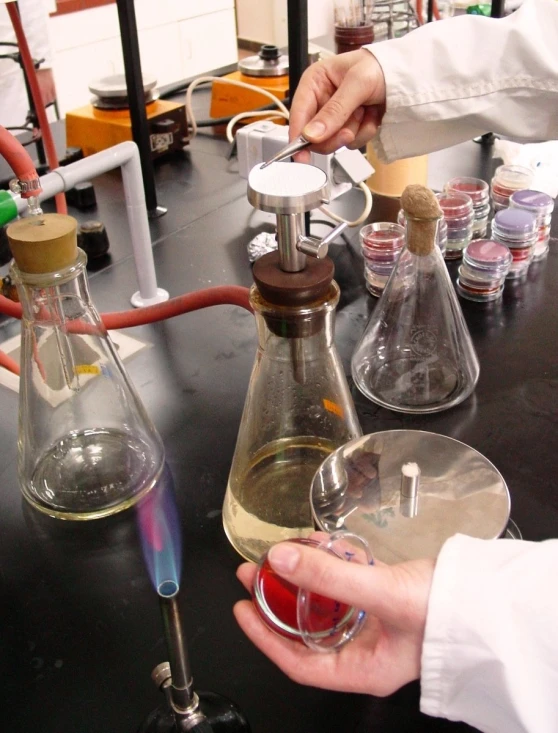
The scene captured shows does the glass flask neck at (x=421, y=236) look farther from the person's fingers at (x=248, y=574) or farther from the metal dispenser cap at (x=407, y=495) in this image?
the person's fingers at (x=248, y=574)

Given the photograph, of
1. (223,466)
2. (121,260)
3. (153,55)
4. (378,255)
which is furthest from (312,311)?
(153,55)

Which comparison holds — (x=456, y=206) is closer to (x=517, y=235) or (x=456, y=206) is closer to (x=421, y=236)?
(x=517, y=235)

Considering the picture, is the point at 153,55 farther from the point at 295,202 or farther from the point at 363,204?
the point at 295,202

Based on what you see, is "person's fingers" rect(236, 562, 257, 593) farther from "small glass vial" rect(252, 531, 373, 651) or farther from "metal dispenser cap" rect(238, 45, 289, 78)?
"metal dispenser cap" rect(238, 45, 289, 78)

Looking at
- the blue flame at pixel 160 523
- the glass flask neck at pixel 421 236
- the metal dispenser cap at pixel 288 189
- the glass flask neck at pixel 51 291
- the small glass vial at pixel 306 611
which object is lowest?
the blue flame at pixel 160 523

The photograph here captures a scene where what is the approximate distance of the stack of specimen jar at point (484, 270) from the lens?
0.79 m

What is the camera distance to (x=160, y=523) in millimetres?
528

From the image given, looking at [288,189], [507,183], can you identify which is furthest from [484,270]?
[288,189]

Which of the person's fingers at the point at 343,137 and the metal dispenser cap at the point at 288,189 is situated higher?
the metal dispenser cap at the point at 288,189

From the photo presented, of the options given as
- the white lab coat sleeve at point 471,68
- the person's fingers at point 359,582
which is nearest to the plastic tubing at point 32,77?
the white lab coat sleeve at point 471,68

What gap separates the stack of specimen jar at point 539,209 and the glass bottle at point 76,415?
0.57m

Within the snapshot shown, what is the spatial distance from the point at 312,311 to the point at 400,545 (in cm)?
15

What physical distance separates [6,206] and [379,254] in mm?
417

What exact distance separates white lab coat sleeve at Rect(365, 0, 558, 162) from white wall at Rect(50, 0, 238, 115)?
1.89 m
